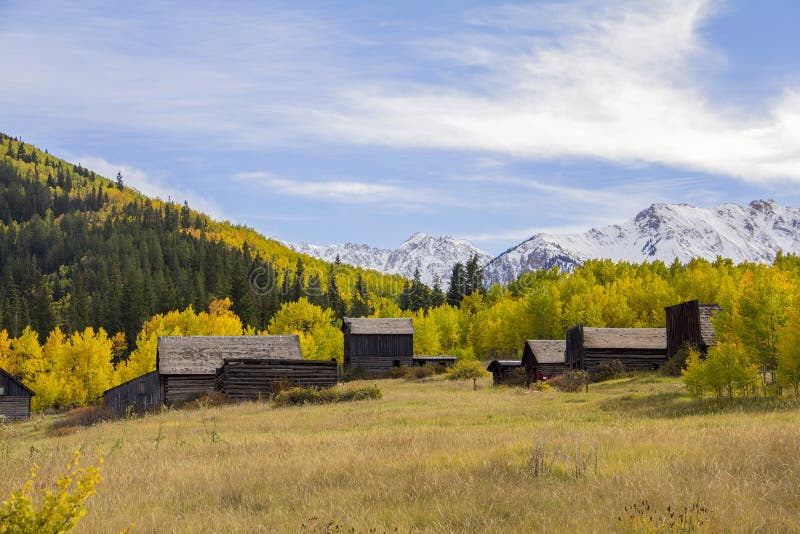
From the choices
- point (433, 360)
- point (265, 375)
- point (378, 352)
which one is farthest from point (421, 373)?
point (265, 375)

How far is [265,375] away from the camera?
50.3 m

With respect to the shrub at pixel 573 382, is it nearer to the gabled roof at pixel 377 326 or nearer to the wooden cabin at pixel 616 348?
the wooden cabin at pixel 616 348

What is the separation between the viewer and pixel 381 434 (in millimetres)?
18984

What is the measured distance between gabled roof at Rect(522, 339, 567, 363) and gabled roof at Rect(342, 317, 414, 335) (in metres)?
21.5

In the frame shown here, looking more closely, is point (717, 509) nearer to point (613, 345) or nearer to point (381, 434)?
point (381, 434)

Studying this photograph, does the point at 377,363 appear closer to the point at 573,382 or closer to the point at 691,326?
the point at 573,382

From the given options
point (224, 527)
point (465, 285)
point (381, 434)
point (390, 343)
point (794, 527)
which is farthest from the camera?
point (465, 285)

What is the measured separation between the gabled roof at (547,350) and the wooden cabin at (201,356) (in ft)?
65.3

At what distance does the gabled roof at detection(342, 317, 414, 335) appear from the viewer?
→ 79.2 meters

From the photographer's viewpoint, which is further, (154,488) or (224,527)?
(154,488)

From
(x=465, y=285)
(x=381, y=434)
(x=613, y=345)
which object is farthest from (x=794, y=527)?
(x=465, y=285)

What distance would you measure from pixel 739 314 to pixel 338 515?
28027mm

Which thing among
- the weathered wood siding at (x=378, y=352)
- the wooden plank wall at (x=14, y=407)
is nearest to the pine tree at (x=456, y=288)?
the weathered wood siding at (x=378, y=352)

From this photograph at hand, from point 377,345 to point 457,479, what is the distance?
68195 millimetres
